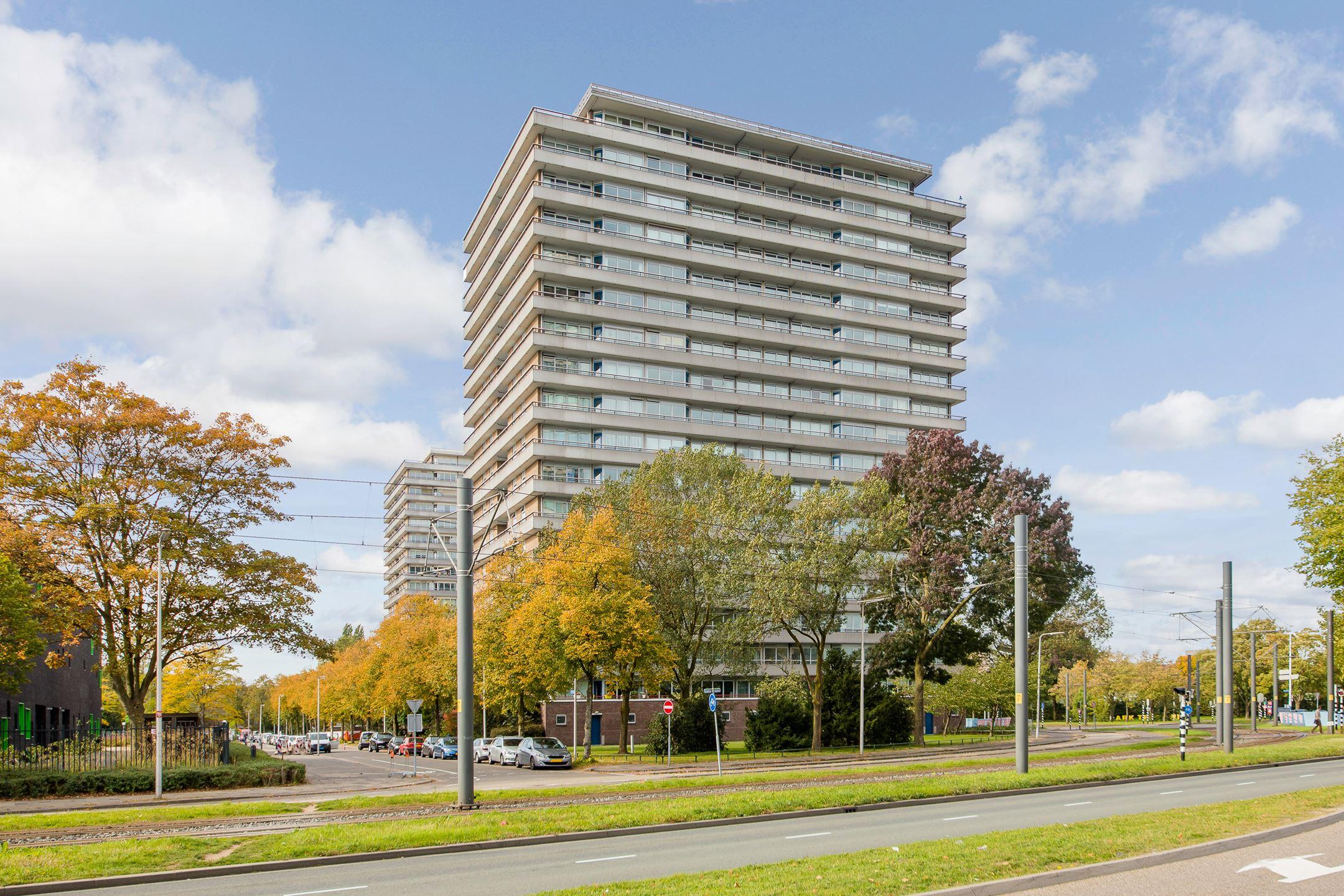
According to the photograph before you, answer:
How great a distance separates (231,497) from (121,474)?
388 cm

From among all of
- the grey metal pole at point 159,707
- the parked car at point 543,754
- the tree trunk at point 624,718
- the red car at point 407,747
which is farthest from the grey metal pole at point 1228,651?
the red car at point 407,747

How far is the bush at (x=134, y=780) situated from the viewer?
1296 inches

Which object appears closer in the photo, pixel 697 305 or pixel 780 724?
pixel 780 724

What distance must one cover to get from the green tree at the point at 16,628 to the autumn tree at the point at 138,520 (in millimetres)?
2415

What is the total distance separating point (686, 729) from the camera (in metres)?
56.2

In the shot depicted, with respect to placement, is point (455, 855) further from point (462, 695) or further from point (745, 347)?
point (745, 347)

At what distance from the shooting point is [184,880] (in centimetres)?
1581

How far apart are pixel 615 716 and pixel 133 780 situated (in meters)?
44.3

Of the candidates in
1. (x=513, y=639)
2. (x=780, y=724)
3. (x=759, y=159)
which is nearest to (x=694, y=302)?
(x=759, y=159)

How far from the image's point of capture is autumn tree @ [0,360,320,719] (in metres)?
37.1

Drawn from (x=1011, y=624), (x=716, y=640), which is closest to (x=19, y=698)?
(x=716, y=640)

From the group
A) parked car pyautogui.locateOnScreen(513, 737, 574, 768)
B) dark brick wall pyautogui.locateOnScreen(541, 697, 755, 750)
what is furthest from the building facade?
parked car pyautogui.locateOnScreen(513, 737, 574, 768)

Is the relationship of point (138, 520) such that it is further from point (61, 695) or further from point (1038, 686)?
point (1038, 686)

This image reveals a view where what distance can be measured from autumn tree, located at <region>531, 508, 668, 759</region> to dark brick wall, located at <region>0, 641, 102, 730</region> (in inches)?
794
